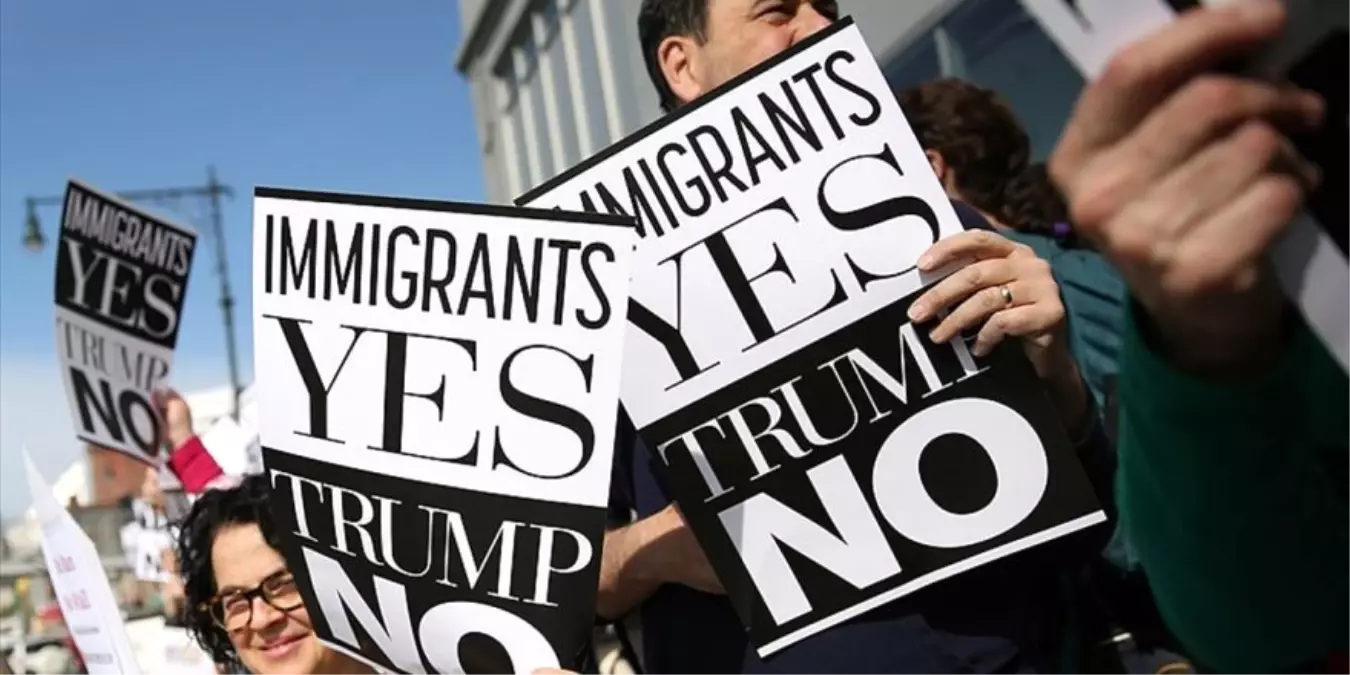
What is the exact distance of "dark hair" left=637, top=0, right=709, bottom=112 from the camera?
5.42ft

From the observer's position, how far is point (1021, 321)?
1281mm

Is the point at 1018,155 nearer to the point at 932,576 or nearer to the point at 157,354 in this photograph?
the point at 932,576

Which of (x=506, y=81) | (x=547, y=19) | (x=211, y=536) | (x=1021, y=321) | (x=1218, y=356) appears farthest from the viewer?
(x=506, y=81)

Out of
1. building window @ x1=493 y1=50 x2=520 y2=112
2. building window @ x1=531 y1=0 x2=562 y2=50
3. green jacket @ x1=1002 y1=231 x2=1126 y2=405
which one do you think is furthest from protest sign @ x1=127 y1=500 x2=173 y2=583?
building window @ x1=493 y1=50 x2=520 y2=112

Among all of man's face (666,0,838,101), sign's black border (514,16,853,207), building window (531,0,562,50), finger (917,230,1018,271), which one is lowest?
finger (917,230,1018,271)

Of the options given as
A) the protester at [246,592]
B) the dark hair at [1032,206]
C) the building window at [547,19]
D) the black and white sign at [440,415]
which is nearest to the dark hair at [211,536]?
the protester at [246,592]

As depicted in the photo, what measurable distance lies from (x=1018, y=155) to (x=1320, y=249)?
1.71m

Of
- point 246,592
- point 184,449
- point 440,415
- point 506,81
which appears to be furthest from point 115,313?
point 506,81

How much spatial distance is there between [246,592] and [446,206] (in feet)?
2.97

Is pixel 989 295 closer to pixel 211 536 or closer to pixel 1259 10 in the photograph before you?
pixel 1259 10

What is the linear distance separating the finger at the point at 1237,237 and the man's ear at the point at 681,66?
42.8 inches

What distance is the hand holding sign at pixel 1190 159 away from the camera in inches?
23.7

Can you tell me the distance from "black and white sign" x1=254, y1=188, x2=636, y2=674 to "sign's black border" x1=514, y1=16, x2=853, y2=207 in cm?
7

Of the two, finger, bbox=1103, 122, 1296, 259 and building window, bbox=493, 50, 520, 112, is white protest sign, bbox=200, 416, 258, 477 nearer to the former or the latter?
finger, bbox=1103, 122, 1296, 259
